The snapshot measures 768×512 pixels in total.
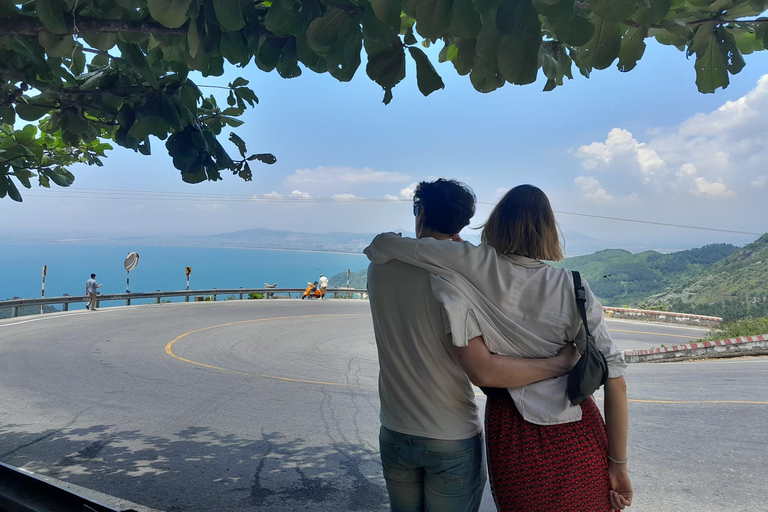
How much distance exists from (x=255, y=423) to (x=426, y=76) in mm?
5775

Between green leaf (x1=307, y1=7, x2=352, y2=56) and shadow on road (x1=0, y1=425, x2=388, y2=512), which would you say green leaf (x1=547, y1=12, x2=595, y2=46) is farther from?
shadow on road (x1=0, y1=425, x2=388, y2=512)

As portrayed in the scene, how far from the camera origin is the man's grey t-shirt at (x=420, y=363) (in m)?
1.90

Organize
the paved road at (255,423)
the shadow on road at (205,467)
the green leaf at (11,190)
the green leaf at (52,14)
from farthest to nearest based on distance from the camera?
the paved road at (255,423), the shadow on road at (205,467), the green leaf at (11,190), the green leaf at (52,14)

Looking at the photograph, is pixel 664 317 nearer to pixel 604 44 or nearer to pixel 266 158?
pixel 266 158

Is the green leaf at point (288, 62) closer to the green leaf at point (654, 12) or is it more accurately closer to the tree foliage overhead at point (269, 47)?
the tree foliage overhead at point (269, 47)

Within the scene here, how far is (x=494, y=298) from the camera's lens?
179 centimetres

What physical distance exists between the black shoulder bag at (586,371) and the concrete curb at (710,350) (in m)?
13.5

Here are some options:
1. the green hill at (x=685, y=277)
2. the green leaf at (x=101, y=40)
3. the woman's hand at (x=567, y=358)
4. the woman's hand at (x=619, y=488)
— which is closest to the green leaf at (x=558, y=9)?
the woman's hand at (x=567, y=358)

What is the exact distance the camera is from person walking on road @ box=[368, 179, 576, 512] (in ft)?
6.28

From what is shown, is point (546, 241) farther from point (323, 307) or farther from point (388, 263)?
point (323, 307)

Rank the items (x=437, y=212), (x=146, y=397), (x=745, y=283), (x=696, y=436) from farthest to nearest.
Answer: (x=745, y=283), (x=146, y=397), (x=696, y=436), (x=437, y=212)

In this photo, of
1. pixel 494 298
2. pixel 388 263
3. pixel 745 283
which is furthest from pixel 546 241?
pixel 745 283

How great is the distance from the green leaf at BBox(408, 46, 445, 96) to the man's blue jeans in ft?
4.50

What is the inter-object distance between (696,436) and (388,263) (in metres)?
6.15
